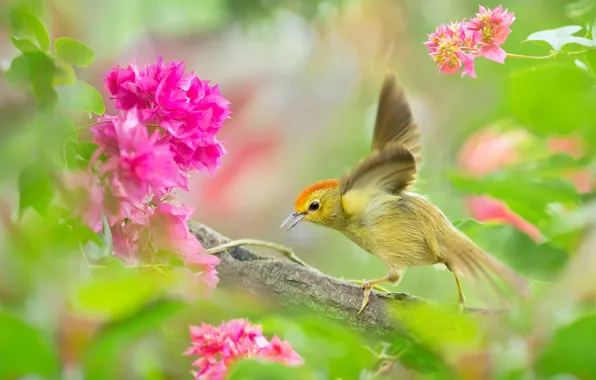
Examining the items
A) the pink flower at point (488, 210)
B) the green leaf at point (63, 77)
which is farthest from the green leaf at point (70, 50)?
the pink flower at point (488, 210)

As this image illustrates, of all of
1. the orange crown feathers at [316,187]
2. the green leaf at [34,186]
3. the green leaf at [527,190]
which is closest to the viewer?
the green leaf at [34,186]

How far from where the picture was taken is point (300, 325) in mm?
326

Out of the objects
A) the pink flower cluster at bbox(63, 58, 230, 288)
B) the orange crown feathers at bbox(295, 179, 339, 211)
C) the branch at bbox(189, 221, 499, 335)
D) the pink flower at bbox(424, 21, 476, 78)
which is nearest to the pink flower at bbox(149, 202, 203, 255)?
the pink flower cluster at bbox(63, 58, 230, 288)

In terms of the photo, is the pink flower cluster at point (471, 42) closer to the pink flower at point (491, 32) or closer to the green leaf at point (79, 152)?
the pink flower at point (491, 32)

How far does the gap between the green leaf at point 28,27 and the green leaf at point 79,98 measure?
0.10ft

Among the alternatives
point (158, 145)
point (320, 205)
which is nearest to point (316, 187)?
point (320, 205)

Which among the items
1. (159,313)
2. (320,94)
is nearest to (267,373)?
(159,313)

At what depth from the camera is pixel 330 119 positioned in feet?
7.18

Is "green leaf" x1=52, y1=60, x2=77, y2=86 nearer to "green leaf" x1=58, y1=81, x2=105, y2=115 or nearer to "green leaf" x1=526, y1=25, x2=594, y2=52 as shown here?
"green leaf" x1=58, y1=81, x2=105, y2=115

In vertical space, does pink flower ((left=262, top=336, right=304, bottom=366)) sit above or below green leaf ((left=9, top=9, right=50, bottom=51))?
below

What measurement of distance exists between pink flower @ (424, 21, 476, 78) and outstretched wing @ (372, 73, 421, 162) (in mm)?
80

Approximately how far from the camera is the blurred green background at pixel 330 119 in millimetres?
528

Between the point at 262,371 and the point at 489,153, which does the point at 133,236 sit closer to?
the point at 262,371

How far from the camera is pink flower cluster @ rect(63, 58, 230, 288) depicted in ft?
1.41
